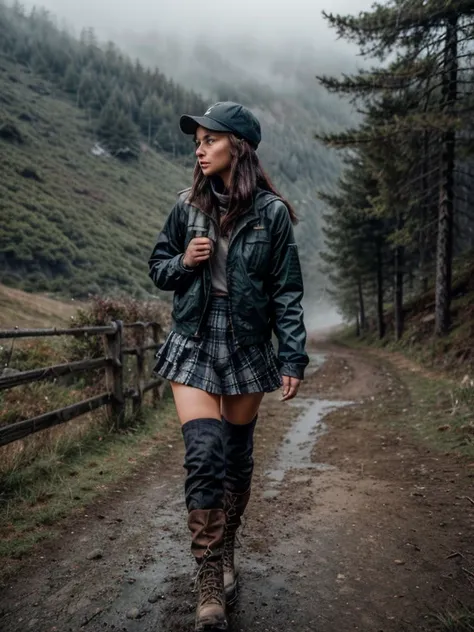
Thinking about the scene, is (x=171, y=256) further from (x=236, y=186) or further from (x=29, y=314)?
(x=29, y=314)

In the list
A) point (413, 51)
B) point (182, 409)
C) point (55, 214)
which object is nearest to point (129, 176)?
point (55, 214)

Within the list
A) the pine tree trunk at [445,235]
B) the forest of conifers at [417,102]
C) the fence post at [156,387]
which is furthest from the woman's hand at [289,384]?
the pine tree trunk at [445,235]

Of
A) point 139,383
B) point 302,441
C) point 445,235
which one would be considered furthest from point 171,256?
point 445,235

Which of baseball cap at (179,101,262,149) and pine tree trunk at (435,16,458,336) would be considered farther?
pine tree trunk at (435,16,458,336)

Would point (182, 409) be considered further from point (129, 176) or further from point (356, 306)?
point (129, 176)

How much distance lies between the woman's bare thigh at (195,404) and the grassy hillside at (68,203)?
1785 cm

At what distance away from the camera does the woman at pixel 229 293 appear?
249cm

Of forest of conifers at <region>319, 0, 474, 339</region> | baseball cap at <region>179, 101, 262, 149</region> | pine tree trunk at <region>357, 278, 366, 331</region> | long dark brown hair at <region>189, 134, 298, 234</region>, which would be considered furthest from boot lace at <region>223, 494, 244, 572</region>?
pine tree trunk at <region>357, 278, 366, 331</region>

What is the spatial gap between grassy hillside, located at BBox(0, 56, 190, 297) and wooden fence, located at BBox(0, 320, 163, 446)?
42.3 feet

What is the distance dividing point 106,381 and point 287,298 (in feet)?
14.5

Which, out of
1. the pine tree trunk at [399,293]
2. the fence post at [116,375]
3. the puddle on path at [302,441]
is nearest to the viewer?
the puddle on path at [302,441]

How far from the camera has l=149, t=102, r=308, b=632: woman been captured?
2.49 meters

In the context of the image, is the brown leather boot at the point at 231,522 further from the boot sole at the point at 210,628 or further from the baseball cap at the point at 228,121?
the baseball cap at the point at 228,121

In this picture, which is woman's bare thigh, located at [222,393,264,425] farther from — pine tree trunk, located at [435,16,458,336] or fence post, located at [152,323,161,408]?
pine tree trunk, located at [435,16,458,336]
